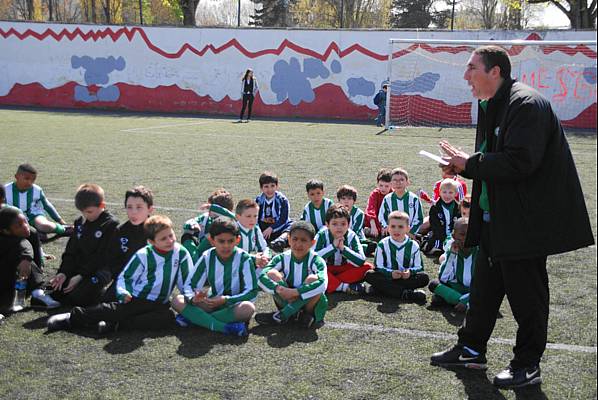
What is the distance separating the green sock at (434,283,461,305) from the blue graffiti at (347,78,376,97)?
22165 mm

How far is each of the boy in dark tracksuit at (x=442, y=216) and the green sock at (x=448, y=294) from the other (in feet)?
5.42

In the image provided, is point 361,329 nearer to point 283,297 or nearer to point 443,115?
point 283,297

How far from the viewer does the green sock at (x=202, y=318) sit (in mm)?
4652

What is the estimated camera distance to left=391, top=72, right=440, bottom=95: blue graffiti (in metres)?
24.4

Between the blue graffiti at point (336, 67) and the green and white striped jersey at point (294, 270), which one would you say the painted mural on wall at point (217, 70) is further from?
the green and white striped jersey at point (294, 270)

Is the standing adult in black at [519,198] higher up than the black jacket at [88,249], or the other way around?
the standing adult in black at [519,198]

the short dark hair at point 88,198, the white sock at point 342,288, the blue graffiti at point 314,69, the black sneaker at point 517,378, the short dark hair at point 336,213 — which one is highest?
the blue graffiti at point 314,69

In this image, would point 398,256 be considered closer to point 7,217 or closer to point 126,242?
point 126,242

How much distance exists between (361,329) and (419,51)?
21.3 m

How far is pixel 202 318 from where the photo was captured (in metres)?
4.69

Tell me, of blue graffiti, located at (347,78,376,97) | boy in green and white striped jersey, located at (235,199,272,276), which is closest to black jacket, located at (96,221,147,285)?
boy in green and white striped jersey, located at (235,199,272,276)

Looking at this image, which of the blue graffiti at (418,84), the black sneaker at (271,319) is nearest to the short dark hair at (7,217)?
the black sneaker at (271,319)

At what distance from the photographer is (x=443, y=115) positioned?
24406 mm

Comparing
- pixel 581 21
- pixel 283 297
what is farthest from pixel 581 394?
pixel 581 21
